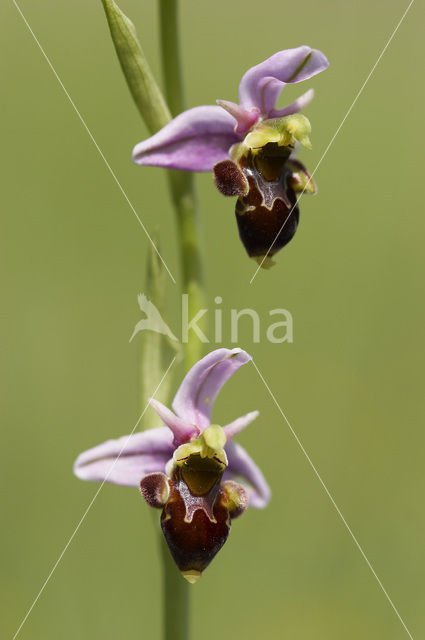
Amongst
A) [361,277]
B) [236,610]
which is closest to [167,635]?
[236,610]

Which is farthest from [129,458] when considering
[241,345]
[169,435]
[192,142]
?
[241,345]

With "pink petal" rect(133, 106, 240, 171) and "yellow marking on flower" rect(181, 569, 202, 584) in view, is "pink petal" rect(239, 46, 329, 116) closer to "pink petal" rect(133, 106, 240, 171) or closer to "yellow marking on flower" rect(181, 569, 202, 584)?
"pink petal" rect(133, 106, 240, 171)

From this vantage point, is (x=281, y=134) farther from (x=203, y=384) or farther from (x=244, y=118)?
(x=203, y=384)

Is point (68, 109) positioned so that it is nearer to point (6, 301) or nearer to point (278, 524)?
point (6, 301)

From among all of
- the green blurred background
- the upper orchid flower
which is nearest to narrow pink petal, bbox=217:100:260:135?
the upper orchid flower

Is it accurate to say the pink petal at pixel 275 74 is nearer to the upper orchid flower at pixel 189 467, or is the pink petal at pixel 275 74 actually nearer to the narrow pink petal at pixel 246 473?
the upper orchid flower at pixel 189 467

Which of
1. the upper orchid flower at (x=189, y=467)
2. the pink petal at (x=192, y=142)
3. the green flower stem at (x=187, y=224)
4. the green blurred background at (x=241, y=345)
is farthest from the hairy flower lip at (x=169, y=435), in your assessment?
the green blurred background at (x=241, y=345)
